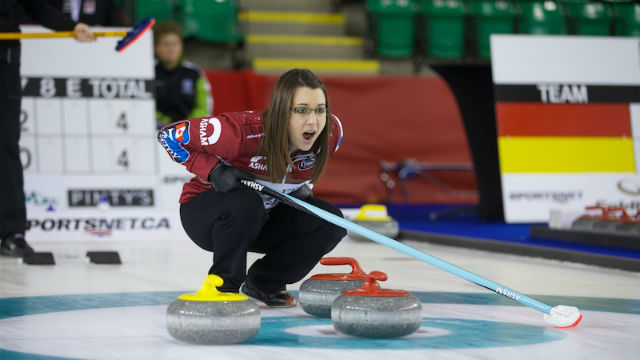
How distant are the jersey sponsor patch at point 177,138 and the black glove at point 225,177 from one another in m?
0.12

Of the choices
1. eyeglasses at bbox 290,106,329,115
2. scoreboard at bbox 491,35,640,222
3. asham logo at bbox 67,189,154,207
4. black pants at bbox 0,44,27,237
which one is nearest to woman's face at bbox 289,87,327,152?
eyeglasses at bbox 290,106,329,115

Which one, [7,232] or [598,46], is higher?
[598,46]

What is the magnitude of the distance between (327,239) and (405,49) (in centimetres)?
731

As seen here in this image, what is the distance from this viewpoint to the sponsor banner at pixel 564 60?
19.1ft

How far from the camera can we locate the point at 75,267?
4090mm

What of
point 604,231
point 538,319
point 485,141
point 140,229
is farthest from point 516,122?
point 538,319

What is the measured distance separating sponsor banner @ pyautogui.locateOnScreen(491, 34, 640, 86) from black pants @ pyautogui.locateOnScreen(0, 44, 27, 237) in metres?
2.96

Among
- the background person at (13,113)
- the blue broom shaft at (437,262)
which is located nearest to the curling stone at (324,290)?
the blue broom shaft at (437,262)

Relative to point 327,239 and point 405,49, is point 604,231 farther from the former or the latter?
point 405,49

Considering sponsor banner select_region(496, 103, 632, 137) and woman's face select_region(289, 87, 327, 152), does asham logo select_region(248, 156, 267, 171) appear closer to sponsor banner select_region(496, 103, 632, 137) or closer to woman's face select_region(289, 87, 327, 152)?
woman's face select_region(289, 87, 327, 152)

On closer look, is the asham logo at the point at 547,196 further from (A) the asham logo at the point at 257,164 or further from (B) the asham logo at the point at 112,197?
(A) the asham logo at the point at 257,164

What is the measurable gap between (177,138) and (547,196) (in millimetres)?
3729

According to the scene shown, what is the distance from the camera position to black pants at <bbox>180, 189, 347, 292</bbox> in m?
2.63

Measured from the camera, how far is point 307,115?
2557 mm
